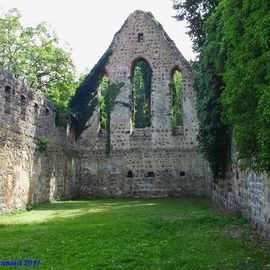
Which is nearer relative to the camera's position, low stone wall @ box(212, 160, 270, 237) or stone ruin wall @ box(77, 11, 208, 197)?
low stone wall @ box(212, 160, 270, 237)

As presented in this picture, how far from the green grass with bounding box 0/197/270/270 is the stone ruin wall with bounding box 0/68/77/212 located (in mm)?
3082

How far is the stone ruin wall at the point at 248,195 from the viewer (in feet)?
27.7

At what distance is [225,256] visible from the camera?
698 cm

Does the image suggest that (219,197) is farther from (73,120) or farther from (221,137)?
(73,120)

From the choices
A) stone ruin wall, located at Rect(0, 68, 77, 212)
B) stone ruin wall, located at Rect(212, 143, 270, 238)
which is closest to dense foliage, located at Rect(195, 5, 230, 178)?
stone ruin wall, located at Rect(212, 143, 270, 238)

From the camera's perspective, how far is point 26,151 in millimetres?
16250

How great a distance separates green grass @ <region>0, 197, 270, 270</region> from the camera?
21.7 feet

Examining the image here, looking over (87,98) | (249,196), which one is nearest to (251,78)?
(249,196)

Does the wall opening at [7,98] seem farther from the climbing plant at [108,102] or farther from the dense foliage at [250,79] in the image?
the dense foliage at [250,79]

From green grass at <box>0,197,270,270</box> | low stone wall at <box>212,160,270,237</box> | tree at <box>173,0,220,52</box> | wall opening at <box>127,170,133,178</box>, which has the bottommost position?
green grass at <box>0,197,270,270</box>

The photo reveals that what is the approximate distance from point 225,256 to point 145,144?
16039 millimetres

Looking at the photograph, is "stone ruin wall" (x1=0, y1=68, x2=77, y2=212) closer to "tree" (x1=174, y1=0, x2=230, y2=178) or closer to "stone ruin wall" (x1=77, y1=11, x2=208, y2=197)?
"stone ruin wall" (x1=77, y1=11, x2=208, y2=197)

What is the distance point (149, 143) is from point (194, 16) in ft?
25.5

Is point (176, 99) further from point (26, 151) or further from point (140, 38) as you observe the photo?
point (26, 151)
